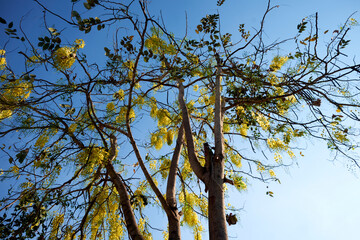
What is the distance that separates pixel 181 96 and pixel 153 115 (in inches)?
35.9

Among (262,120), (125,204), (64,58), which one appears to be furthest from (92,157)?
(262,120)

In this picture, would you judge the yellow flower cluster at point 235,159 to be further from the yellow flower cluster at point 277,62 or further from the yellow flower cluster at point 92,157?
the yellow flower cluster at point 92,157

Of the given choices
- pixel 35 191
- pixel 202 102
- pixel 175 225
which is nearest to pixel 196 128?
pixel 202 102

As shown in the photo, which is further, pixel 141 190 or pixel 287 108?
pixel 141 190

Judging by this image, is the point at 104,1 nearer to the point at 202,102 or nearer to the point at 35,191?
the point at 35,191

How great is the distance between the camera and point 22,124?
3018 mm

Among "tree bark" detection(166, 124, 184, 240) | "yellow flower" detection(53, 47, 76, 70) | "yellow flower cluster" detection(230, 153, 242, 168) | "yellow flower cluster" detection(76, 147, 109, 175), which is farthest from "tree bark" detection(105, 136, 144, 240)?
"yellow flower cluster" detection(230, 153, 242, 168)

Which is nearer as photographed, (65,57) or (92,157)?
(92,157)

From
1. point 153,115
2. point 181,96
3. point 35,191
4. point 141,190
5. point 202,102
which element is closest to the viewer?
point 35,191

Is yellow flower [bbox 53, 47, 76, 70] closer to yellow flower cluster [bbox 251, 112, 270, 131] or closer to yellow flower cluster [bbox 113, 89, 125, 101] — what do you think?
yellow flower cluster [bbox 113, 89, 125, 101]

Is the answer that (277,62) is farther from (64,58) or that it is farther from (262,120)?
(64,58)

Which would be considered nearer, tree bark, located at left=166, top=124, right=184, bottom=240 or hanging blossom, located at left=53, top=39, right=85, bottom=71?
tree bark, located at left=166, top=124, right=184, bottom=240

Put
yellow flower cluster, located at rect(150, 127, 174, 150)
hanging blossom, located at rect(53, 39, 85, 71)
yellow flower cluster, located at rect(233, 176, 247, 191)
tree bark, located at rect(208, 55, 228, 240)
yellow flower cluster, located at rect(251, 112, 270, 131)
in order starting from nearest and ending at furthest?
tree bark, located at rect(208, 55, 228, 240) < yellow flower cluster, located at rect(233, 176, 247, 191) < hanging blossom, located at rect(53, 39, 85, 71) < yellow flower cluster, located at rect(251, 112, 270, 131) < yellow flower cluster, located at rect(150, 127, 174, 150)

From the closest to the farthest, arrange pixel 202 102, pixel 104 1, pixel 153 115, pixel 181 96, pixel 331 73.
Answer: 1. pixel 104 1
2. pixel 331 73
3. pixel 181 96
4. pixel 153 115
5. pixel 202 102
